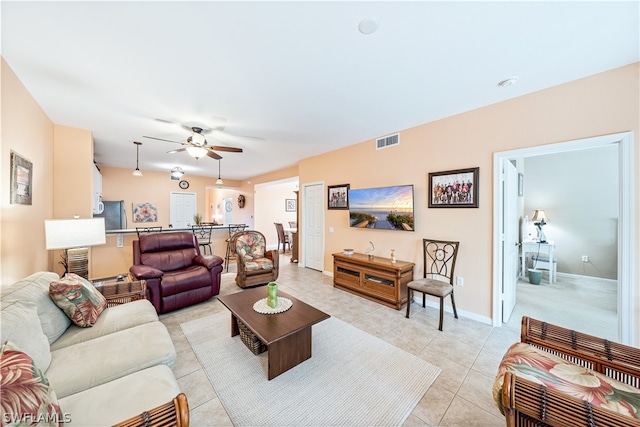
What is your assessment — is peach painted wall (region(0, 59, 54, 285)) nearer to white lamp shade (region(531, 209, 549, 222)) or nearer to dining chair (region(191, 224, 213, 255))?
dining chair (region(191, 224, 213, 255))

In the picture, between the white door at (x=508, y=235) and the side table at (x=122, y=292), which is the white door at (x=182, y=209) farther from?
the white door at (x=508, y=235)

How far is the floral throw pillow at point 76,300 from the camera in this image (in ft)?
5.69

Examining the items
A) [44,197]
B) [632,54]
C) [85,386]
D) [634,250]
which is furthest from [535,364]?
[44,197]

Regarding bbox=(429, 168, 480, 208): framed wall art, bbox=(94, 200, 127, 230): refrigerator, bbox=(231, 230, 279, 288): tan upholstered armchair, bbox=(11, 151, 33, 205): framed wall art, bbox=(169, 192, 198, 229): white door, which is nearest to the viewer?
bbox=(11, 151, 33, 205): framed wall art

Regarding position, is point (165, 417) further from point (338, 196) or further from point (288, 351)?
point (338, 196)

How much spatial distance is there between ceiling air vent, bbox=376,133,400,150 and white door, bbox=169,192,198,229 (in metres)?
6.80

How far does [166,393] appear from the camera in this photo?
121cm

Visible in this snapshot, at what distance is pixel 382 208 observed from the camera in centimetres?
387

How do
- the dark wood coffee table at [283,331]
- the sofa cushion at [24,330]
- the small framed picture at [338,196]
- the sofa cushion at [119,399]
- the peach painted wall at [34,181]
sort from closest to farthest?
Answer: the sofa cushion at [119,399] → the sofa cushion at [24,330] → the dark wood coffee table at [283,331] → the peach painted wall at [34,181] → the small framed picture at [338,196]

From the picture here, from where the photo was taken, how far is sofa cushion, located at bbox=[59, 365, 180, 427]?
104cm

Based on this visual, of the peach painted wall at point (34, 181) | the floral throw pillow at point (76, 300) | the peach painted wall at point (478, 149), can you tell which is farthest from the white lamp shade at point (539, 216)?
the peach painted wall at point (34, 181)

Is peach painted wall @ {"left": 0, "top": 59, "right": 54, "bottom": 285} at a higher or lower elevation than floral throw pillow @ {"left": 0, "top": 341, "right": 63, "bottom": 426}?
higher

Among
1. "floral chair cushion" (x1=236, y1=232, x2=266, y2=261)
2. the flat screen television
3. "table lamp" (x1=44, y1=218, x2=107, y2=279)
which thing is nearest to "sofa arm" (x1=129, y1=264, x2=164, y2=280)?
"table lamp" (x1=44, y1=218, x2=107, y2=279)

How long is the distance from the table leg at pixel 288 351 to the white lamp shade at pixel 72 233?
245cm
